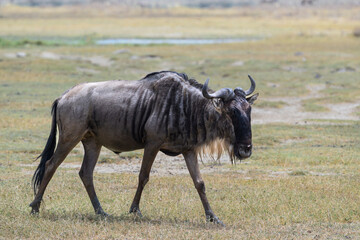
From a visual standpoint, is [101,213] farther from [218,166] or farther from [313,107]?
[313,107]

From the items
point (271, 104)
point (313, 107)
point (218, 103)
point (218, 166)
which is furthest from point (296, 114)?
point (218, 103)

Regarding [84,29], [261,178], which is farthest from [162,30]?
[261,178]

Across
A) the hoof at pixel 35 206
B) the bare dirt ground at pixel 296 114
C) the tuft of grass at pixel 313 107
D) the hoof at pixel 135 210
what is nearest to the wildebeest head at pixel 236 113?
the hoof at pixel 135 210

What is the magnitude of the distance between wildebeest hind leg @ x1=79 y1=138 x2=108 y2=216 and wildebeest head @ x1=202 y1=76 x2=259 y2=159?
1689 mm

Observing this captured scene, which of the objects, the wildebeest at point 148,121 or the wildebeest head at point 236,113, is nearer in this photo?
the wildebeest head at point 236,113

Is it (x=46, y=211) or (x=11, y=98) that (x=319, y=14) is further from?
(x=46, y=211)

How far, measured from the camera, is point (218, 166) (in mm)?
11648

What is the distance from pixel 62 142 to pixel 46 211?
86 centimetres

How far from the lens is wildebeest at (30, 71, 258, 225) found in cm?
728

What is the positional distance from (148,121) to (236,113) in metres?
1.06

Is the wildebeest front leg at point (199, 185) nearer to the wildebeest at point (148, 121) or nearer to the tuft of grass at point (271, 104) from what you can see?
the wildebeest at point (148, 121)

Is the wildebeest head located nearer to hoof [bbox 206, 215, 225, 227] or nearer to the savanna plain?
hoof [bbox 206, 215, 225, 227]

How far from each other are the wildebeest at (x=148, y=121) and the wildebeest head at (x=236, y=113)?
0.01 m

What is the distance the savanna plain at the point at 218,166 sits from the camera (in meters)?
6.96
